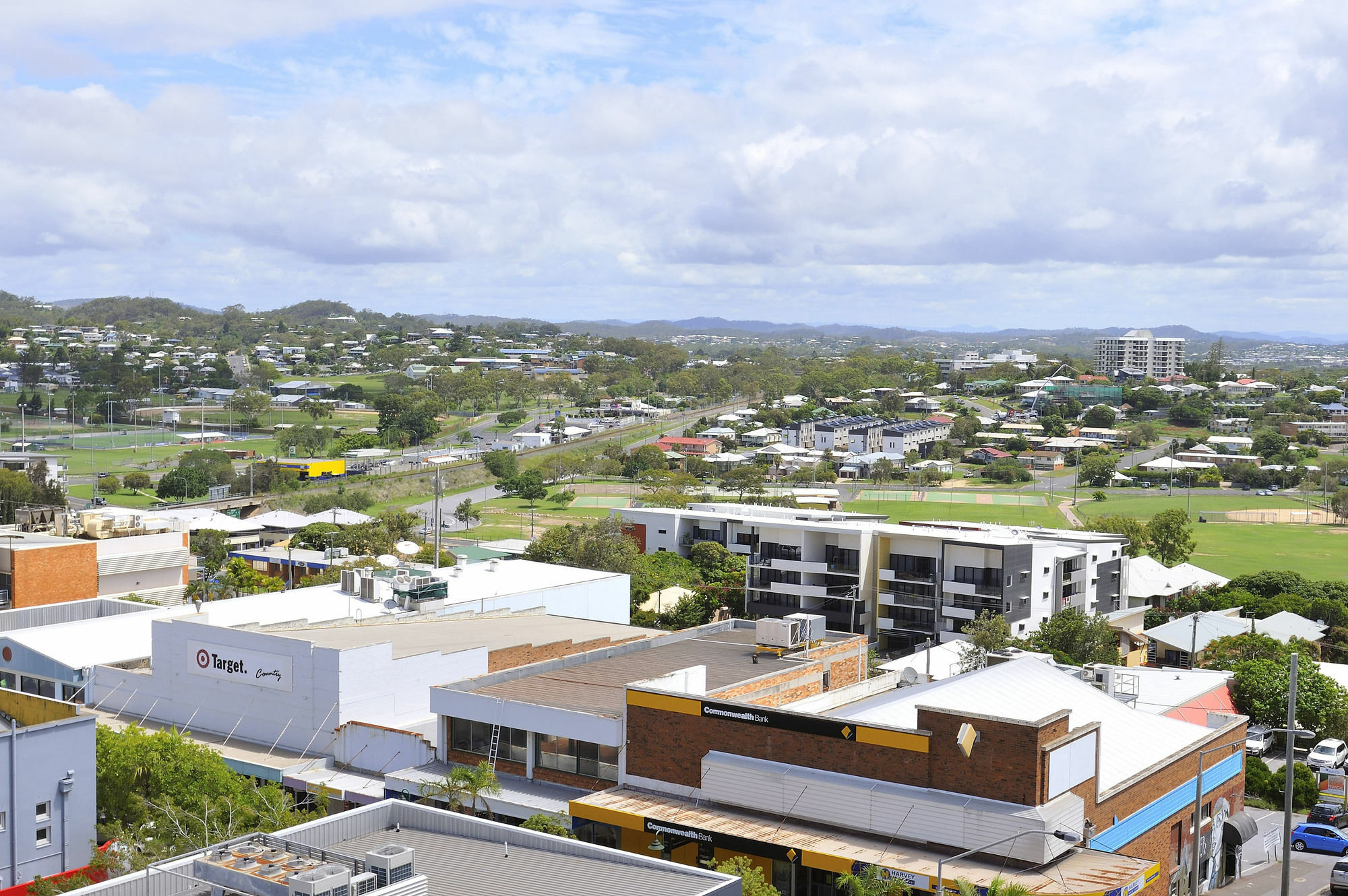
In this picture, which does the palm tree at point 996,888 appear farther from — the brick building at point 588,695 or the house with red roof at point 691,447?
the house with red roof at point 691,447

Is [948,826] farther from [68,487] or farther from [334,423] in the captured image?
[334,423]

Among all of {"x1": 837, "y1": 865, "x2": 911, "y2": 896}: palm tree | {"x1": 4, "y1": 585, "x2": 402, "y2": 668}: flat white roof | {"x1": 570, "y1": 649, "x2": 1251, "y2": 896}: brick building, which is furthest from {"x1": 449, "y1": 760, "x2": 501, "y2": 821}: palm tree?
{"x1": 4, "y1": 585, "x2": 402, "y2": 668}: flat white roof

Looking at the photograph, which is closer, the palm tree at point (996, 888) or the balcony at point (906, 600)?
the palm tree at point (996, 888)

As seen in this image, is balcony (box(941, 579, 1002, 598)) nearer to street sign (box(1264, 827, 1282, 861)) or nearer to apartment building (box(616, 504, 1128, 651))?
apartment building (box(616, 504, 1128, 651))

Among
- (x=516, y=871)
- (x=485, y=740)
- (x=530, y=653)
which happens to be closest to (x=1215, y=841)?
(x=485, y=740)

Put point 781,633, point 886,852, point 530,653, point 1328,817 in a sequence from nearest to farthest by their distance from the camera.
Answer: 1. point 886,852
2. point 781,633
3. point 1328,817
4. point 530,653

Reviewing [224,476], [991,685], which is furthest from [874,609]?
[224,476]

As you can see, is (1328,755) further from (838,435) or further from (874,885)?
(838,435)

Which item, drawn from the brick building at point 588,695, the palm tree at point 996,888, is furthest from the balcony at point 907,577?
the palm tree at point 996,888
